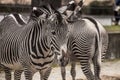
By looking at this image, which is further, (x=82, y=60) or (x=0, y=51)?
(x=82, y=60)

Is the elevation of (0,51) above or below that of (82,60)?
above

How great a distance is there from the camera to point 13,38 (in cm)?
835

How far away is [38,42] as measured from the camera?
7426 mm

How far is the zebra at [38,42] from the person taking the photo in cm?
676

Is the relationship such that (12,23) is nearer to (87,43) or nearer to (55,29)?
(87,43)

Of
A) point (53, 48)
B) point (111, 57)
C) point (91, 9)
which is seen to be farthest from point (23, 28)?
point (91, 9)

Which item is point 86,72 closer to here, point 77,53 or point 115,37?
point 77,53

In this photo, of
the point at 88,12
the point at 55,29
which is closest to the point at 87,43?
the point at 55,29

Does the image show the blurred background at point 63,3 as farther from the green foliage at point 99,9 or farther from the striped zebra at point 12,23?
the striped zebra at point 12,23

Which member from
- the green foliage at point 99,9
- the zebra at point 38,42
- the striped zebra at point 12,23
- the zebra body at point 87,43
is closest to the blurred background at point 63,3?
the green foliage at point 99,9

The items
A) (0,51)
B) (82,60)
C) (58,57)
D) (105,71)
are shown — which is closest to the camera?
(58,57)

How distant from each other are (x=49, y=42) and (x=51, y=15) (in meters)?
0.43

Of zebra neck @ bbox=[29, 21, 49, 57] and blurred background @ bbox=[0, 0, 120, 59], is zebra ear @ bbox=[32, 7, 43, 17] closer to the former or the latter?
zebra neck @ bbox=[29, 21, 49, 57]

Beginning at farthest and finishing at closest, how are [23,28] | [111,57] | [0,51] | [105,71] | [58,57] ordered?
[111,57] → [105,71] → [0,51] → [23,28] → [58,57]
